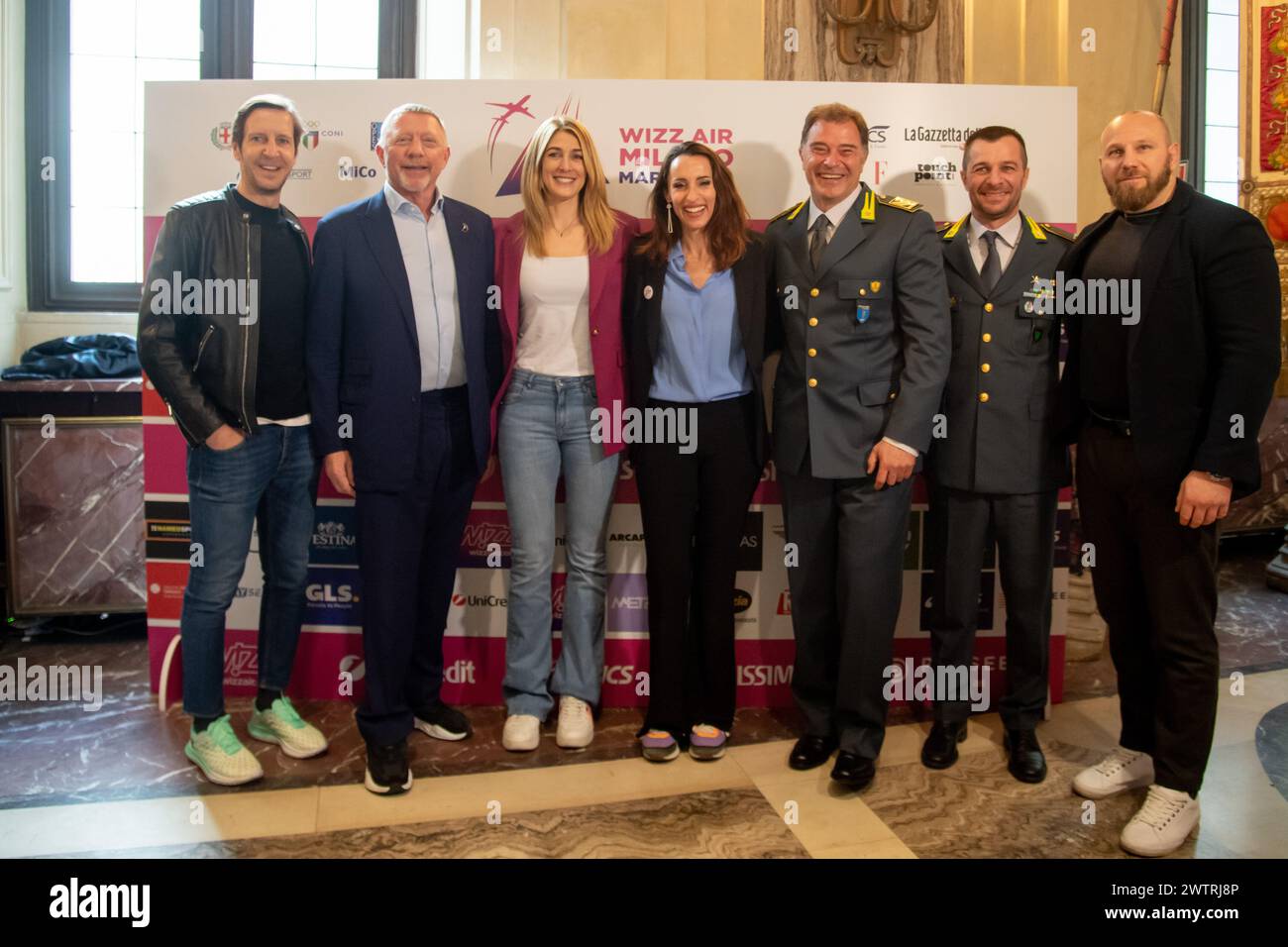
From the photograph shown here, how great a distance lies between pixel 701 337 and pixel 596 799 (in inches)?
48.2

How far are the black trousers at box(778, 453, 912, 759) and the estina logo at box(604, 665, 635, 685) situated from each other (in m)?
0.74

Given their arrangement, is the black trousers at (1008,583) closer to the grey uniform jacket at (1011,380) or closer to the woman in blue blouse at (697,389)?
the grey uniform jacket at (1011,380)

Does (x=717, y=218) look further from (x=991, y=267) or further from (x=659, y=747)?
(x=659, y=747)

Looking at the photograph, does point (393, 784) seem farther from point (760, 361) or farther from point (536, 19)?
point (536, 19)

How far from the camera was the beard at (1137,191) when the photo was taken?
2.48 meters

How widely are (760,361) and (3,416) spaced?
9.80 feet

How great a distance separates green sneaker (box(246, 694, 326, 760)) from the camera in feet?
9.76

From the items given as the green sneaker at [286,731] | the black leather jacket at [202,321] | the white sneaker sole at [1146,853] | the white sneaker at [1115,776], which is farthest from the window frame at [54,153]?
the white sneaker sole at [1146,853]

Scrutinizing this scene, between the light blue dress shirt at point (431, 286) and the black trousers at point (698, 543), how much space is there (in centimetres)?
56

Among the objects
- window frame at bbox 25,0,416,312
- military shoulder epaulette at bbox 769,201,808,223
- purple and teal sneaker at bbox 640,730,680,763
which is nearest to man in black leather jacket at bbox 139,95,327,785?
purple and teal sneaker at bbox 640,730,680,763

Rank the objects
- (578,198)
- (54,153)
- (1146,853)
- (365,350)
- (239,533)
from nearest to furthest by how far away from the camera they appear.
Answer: (1146,853), (365,350), (239,533), (578,198), (54,153)

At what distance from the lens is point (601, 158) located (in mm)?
3295

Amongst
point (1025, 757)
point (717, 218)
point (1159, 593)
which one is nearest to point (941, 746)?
point (1025, 757)

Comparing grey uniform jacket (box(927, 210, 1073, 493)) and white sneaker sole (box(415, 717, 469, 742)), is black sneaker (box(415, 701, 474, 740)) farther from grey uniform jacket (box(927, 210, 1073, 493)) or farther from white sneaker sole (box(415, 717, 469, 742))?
grey uniform jacket (box(927, 210, 1073, 493))
